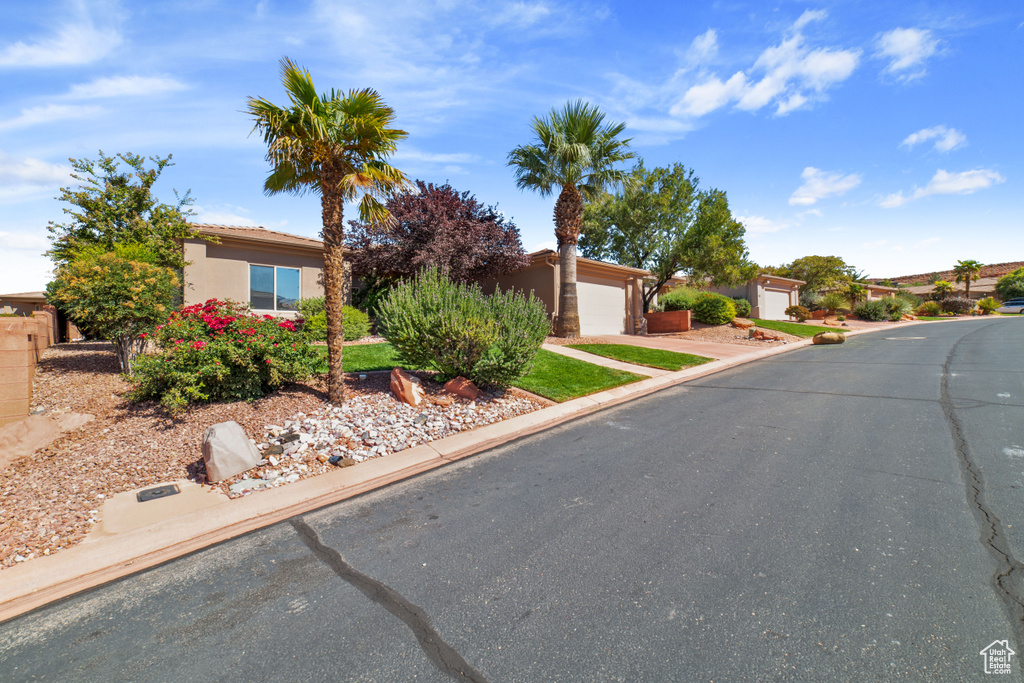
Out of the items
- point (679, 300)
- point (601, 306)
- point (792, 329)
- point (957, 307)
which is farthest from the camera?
point (957, 307)

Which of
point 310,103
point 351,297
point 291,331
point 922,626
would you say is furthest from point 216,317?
point 351,297

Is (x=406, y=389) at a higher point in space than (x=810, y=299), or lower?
lower

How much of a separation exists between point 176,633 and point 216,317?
17.6 ft

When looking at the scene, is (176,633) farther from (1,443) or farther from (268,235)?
(268,235)

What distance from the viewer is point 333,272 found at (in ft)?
22.8

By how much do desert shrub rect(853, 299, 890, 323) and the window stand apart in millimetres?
36446

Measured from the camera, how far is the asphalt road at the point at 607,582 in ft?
8.00

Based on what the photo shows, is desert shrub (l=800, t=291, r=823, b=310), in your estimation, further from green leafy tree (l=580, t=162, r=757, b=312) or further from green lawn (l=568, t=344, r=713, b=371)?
green lawn (l=568, t=344, r=713, b=371)

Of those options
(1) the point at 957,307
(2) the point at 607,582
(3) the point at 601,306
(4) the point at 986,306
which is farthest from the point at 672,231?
(4) the point at 986,306

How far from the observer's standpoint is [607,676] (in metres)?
2.29

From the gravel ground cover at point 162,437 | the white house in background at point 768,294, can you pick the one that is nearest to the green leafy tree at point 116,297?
the gravel ground cover at point 162,437

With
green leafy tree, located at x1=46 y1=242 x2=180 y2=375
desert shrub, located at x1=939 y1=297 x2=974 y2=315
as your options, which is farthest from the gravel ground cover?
desert shrub, located at x1=939 y1=297 x2=974 y2=315

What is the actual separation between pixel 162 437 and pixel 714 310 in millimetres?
22630

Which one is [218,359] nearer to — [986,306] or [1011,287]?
[986,306]
